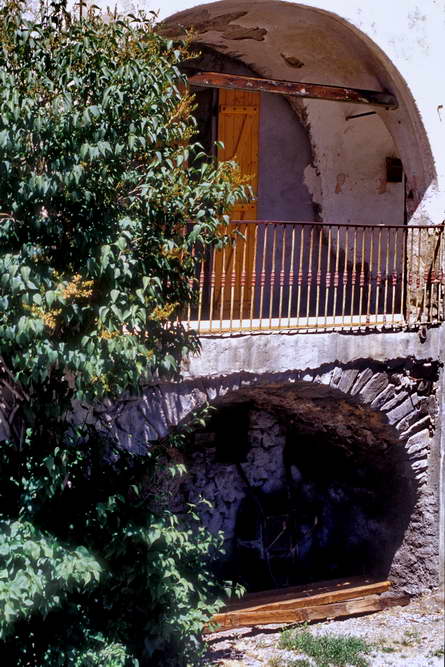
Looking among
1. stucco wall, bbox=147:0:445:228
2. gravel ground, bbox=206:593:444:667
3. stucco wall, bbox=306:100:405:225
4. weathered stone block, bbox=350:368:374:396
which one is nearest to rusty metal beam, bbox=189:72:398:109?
stucco wall, bbox=147:0:445:228

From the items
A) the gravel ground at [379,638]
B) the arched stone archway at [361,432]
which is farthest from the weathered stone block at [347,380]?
the gravel ground at [379,638]

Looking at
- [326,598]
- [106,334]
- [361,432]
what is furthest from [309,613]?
[106,334]

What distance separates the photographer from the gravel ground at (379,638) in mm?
8289

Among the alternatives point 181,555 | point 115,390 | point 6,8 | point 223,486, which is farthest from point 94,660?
point 6,8

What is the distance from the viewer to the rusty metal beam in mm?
8328

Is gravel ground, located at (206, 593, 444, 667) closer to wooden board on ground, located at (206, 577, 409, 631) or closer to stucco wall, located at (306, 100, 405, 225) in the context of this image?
wooden board on ground, located at (206, 577, 409, 631)

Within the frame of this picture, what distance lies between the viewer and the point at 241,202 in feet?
34.9

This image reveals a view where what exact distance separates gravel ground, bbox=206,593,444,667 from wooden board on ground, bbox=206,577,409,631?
9 centimetres

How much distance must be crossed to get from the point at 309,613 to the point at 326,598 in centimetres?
29

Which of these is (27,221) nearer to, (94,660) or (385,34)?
(94,660)

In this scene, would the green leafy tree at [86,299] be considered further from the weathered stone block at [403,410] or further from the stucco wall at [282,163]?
the stucco wall at [282,163]

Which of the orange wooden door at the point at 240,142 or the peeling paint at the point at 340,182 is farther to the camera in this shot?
the peeling paint at the point at 340,182

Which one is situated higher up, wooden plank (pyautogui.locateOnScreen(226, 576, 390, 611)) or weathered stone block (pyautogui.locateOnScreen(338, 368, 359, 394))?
weathered stone block (pyautogui.locateOnScreen(338, 368, 359, 394))

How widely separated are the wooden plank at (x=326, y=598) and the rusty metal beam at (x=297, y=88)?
16.3 feet
